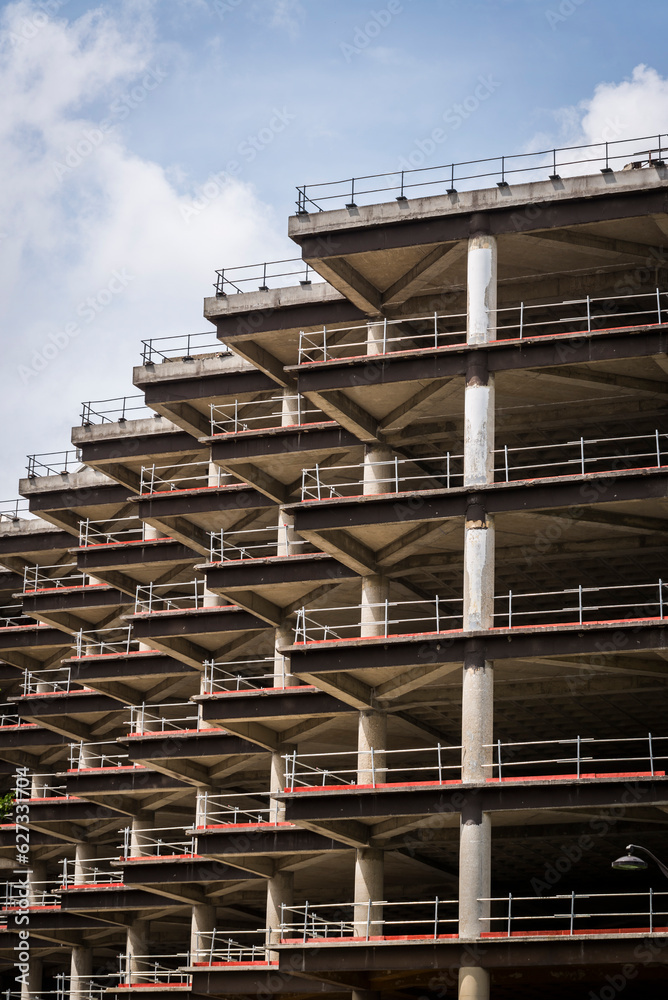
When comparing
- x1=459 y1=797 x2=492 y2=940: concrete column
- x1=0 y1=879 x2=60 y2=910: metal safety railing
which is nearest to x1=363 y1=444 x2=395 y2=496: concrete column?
x1=459 y1=797 x2=492 y2=940: concrete column

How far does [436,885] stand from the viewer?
5947 cm

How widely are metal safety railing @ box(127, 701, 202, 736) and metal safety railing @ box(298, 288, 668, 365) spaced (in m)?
15.5

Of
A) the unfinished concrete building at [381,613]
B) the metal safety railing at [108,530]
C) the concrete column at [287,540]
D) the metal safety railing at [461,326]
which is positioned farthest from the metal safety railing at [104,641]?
the metal safety railing at [461,326]

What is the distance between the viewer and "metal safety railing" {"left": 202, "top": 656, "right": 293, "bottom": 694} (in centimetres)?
4803

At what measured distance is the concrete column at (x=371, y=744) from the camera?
42.5 meters

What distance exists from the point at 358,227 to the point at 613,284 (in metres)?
7.90

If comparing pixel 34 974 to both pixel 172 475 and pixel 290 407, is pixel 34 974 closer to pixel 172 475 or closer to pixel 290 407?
pixel 172 475

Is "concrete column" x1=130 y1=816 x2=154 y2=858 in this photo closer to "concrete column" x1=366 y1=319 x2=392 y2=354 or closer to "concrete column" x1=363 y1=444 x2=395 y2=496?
"concrete column" x1=363 y1=444 x2=395 y2=496

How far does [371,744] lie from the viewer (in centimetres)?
4291

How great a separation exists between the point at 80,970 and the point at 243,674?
13.1m

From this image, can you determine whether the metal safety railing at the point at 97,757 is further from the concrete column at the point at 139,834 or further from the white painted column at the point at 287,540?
the white painted column at the point at 287,540

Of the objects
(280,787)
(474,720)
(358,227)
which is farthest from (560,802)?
(358,227)

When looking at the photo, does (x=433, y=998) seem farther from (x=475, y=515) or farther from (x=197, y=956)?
(x=475, y=515)

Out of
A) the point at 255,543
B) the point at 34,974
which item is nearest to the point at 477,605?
the point at 255,543
